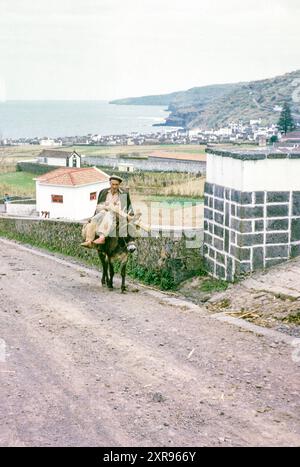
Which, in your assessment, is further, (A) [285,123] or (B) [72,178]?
(A) [285,123]

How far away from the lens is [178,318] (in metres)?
9.15

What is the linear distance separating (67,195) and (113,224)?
2456 centimetres

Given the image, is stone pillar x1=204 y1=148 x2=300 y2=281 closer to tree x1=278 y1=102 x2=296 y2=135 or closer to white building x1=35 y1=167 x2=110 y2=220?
white building x1=35 y1=167 x2=110 y2=220

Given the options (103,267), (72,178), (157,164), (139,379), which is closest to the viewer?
(139,379)

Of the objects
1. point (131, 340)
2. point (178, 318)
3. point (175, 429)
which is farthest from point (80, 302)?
point (175, 429)

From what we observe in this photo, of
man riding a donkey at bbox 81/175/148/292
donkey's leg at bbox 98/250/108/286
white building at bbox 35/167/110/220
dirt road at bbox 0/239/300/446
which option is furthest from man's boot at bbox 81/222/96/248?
white building at bbox 35/167/110/220

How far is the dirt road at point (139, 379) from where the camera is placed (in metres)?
5.23

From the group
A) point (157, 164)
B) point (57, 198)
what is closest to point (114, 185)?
point (57, 198)

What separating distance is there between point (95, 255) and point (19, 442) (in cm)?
1187

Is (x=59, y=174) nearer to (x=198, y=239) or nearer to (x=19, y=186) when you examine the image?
(x=19, y=186)

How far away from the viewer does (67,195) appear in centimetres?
3528

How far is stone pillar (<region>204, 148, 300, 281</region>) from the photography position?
36.7ft

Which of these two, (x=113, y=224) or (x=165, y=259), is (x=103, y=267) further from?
(x=165, y=259)

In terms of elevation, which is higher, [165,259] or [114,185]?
[114,185]
